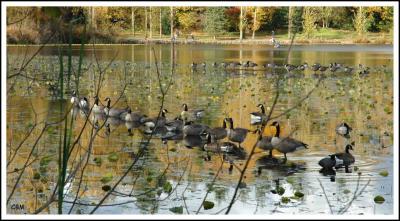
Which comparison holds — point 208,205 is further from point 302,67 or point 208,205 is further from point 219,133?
point 302,67

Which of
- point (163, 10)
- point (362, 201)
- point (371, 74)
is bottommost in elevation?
point (362, 201)

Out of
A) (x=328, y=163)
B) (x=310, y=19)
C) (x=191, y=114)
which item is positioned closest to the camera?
(x=328, y=163)

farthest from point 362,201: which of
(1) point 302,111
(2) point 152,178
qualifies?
(1) point 302,111

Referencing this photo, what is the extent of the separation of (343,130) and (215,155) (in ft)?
8.80

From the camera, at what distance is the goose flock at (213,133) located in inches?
344

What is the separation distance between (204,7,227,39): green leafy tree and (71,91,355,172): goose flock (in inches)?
789

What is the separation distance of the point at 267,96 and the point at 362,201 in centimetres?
880

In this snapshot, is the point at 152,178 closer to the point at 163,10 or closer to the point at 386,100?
the point at 386,100

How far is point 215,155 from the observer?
8.89 m

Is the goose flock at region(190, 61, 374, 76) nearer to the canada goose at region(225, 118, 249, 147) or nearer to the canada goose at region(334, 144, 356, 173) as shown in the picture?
the canada goose at region(225, 118, 249, 147)

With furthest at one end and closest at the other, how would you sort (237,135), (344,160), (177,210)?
(237,135), (344,160), (177,210)

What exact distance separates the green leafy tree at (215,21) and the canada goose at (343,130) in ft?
70.6

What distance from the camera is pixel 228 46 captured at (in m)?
39.6

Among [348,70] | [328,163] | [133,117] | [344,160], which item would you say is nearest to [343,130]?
[344,160]
